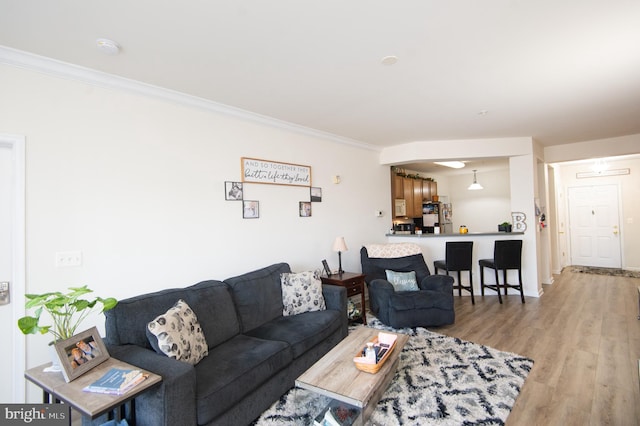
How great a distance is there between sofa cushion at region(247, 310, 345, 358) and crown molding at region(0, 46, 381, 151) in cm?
220

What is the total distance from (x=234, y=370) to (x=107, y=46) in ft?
7.57

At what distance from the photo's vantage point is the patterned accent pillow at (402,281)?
13.3ft

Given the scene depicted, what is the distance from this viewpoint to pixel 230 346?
2.41m

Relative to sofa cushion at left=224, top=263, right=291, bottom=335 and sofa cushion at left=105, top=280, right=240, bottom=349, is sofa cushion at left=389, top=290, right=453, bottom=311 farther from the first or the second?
sofa cushion at left=105, top=280, right=240, bottom=349

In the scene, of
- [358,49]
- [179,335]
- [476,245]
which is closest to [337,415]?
[179,335]

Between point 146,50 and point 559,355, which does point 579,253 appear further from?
point 146,50

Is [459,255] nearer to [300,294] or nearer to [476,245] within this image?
[476,245]

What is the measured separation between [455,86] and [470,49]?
0.65m

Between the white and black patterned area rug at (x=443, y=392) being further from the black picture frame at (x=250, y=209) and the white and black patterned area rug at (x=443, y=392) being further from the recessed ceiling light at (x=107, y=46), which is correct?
the recessed ceiling light at (x=107, y=46)

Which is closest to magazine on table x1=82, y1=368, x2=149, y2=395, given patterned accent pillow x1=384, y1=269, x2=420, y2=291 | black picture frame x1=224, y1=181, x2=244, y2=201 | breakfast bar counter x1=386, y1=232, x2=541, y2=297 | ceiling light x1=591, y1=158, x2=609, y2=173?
black picture frame x1=224, y1=181, x2=244, y2=201

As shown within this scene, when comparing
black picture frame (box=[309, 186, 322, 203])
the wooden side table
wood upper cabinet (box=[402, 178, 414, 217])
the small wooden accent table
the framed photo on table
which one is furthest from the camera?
wood upper cabinet (box=[402, 178, 414, 217])

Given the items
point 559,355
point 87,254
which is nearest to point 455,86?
point 559,355

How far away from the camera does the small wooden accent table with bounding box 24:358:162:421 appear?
1375mm

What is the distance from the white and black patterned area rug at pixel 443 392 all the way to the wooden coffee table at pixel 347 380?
20 cm
